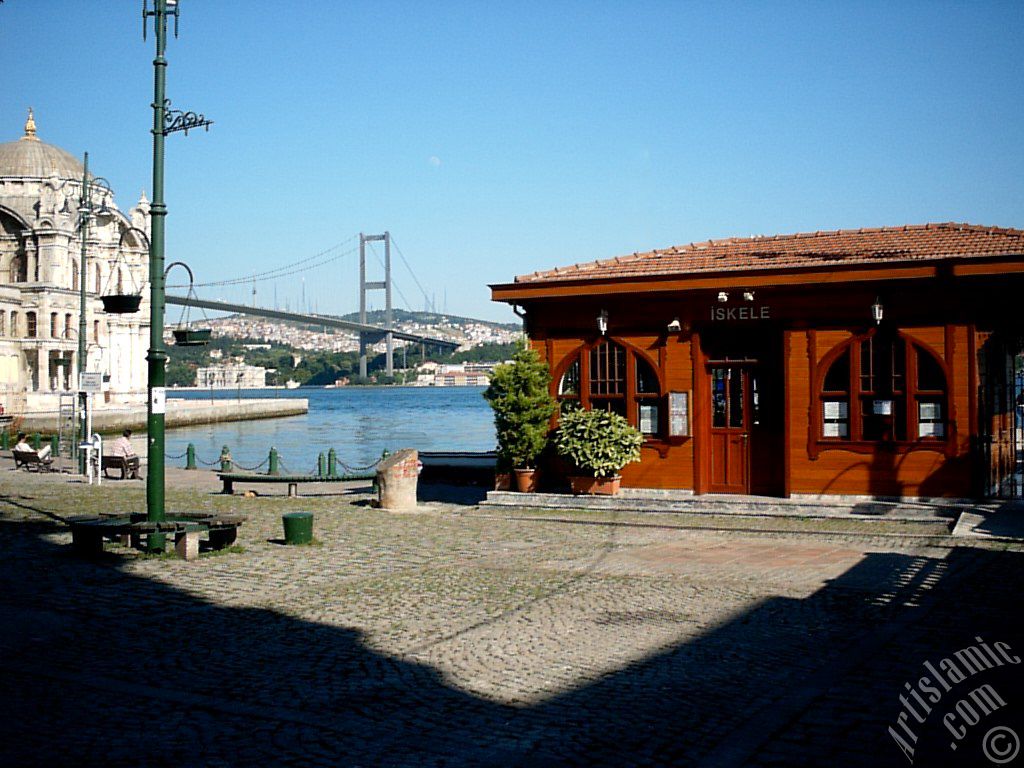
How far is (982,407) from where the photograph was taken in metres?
13.7

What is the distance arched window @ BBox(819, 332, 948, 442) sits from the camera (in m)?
13.7

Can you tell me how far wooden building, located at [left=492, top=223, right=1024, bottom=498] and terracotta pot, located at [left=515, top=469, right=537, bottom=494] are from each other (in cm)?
127

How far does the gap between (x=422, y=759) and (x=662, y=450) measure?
10641mm

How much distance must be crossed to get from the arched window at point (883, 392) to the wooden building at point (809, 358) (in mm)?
19

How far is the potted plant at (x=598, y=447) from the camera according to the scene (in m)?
14.9

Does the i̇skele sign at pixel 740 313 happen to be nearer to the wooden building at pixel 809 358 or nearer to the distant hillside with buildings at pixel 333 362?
the wooden building at pixel 809 358

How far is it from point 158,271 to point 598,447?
6508 mm

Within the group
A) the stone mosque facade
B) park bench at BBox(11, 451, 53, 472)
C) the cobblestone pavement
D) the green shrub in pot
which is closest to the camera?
the cobblestone pavement

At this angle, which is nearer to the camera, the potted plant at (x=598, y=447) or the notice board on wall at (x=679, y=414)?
the potted plant at (x=598, y=447)

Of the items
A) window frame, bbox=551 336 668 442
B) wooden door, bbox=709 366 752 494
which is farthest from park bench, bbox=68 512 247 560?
wooden door, bbox=709 366 752 494

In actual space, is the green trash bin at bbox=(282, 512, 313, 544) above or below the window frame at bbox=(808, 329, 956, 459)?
below

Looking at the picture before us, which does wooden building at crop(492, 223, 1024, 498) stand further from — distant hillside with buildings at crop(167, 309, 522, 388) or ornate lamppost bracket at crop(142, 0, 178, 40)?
distant hillside with buildings at crop(167, 309, 522, 388)

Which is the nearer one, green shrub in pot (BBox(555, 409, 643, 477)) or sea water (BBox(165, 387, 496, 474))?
A: green shrub in pot (BBox(555, 409, 643, 477))

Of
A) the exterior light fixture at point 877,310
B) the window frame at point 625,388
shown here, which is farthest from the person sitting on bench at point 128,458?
the exterior light fixture at point 877,310
